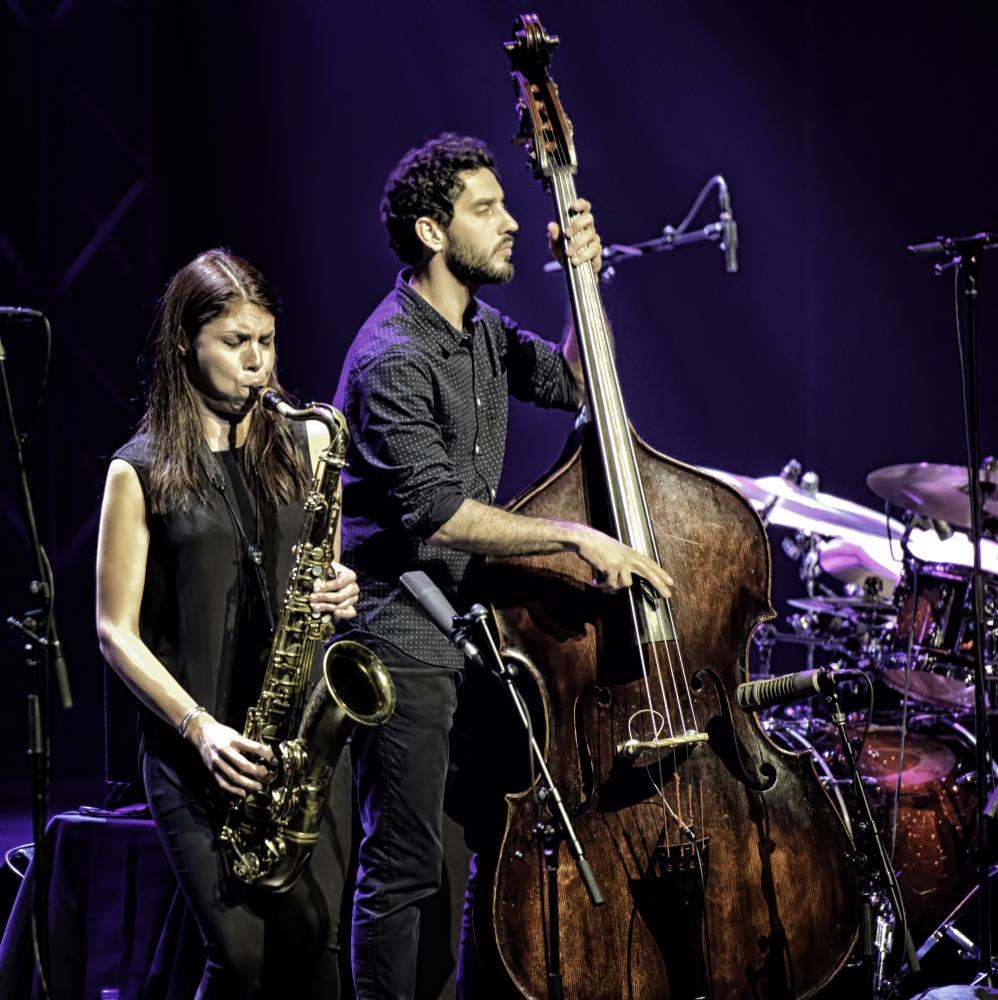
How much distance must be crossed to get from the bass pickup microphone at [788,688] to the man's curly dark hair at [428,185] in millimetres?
1362

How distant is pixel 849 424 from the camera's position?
7.14m

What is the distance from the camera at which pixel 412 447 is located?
3.00 m

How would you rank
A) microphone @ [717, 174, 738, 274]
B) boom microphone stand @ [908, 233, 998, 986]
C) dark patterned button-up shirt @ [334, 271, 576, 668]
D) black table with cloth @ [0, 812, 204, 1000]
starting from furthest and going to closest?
microphone @ [717, 174, 738, 274]
boom microphone stand @ [908, 233, 998, 986]
black table with cloth @ [0, 812, 204, 1000]
dark patterned button-up shirt @ [334, 271, 576, 668]

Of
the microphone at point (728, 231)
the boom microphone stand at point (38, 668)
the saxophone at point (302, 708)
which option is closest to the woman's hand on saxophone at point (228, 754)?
the saxophone at point (302, 708)

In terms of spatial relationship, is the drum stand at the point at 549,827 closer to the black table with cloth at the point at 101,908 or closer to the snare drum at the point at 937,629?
the black table with cloth at the point at 101,908

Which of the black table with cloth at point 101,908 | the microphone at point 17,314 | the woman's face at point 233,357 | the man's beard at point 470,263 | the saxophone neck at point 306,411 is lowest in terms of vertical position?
the black table with cloth at point 101,908

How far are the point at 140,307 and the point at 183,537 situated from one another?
5047 millimetres

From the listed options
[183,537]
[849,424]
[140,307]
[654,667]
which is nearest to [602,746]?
[654,667]

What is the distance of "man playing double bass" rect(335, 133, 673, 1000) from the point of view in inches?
115

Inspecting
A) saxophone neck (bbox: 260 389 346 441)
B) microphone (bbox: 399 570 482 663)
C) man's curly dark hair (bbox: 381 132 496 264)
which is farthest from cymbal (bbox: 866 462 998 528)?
microphone (bbox: 399 570 482 663)

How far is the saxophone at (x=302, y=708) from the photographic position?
2.69m

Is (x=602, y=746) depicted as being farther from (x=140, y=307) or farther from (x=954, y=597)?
(x=140, y=307)

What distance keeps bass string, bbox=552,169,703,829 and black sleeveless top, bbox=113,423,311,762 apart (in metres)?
0.83

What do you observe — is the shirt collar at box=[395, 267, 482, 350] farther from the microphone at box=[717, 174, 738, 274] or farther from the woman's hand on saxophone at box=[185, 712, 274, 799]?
the microphone at box=[717, 174, 738, 274]
